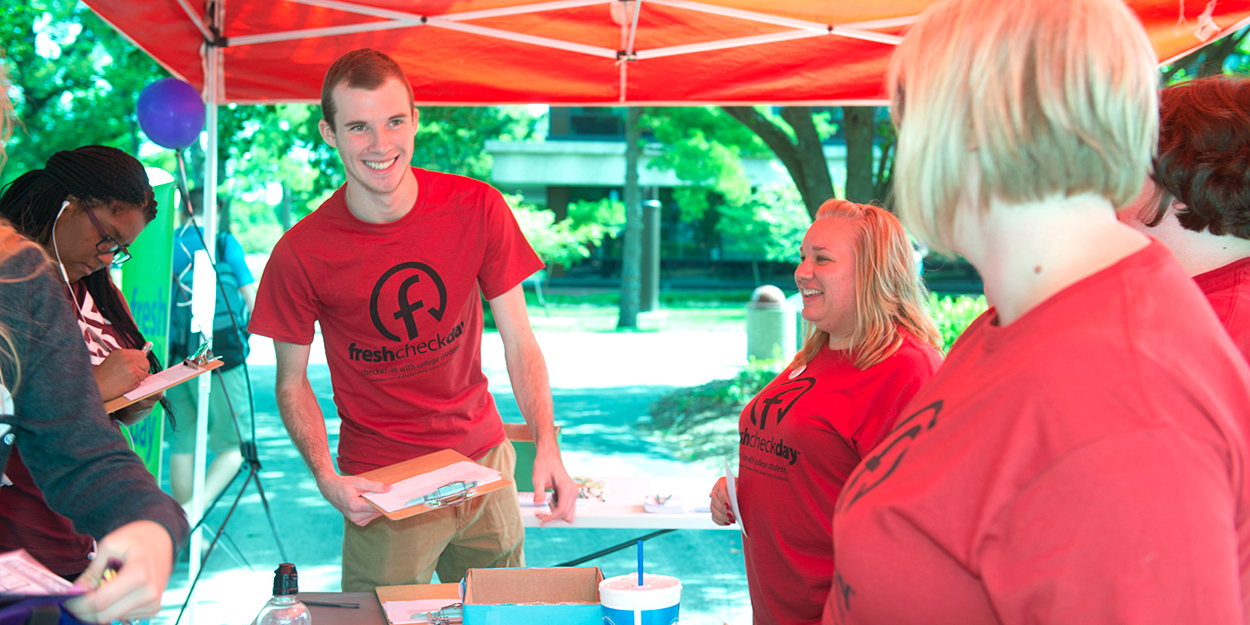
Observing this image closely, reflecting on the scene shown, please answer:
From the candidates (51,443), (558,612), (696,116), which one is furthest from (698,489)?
(696,116)

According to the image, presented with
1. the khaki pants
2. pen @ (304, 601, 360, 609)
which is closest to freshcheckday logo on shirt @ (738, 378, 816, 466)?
the khaki pants

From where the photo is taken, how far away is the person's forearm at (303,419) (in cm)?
223

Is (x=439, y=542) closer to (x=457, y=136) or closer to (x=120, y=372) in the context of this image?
(x=120, y=372)

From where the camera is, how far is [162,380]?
224cm

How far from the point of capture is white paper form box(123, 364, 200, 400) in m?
2.14

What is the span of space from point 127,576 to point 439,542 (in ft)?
4.65

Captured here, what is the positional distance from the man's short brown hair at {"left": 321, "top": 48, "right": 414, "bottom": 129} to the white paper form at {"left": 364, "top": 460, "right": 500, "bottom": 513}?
96cm

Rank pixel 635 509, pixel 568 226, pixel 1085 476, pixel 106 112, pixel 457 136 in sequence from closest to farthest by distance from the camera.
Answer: pixel 1085 476 → pixel 635 509 → pixel 106 112 → pixel 457 136 → pixel 568 226

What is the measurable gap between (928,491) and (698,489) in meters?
2.70

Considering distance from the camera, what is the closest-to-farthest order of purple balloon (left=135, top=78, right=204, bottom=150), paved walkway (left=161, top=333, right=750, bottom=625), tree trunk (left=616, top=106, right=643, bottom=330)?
1. purple balloon (left=135, top=78, right=204, bottom=150)
2. paved walkway (left=161, top=333, right=750, bottom=625)
3. tree trunk (left=616, top=106, right=643, bottom=330)

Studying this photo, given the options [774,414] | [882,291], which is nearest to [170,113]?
[774,414]

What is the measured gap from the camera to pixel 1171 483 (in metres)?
0.69

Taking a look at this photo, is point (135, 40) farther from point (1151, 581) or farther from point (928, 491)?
point (1151, 581)

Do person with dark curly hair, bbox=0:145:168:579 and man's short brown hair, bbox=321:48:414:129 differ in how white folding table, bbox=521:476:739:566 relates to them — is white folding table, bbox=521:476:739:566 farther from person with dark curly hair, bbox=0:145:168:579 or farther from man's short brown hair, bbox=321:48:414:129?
man's short brown hair, bbox=321:48:414:129
